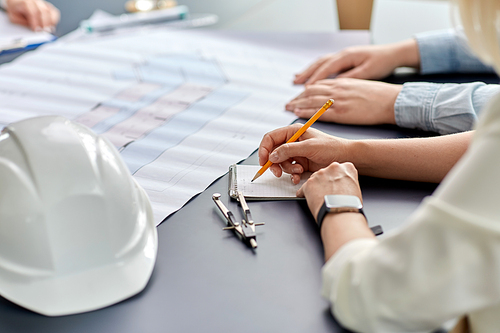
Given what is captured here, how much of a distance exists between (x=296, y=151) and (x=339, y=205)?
0.18 m

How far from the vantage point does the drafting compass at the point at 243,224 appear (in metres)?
0.64

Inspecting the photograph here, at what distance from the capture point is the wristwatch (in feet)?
2.04

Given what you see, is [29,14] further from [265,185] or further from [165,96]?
[265,185]

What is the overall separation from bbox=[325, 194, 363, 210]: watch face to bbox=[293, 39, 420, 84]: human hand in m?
0.67

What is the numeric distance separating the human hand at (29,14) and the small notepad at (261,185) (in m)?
1.30

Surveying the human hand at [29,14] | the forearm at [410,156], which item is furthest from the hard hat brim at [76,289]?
the human hand at [29,14]

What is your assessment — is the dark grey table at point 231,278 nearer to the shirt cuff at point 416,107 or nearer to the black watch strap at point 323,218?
the black watch strap at point 323,218

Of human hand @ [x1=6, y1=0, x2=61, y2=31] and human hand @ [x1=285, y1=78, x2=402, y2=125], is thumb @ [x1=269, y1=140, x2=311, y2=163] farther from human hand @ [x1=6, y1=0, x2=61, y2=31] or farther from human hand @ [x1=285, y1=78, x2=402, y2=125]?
human hand @ [x1=6, y1=0, x2=61, y2=31]

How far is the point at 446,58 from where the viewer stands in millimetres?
1277

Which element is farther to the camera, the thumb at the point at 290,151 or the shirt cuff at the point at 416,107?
the shirt cuff at the point at 416,107

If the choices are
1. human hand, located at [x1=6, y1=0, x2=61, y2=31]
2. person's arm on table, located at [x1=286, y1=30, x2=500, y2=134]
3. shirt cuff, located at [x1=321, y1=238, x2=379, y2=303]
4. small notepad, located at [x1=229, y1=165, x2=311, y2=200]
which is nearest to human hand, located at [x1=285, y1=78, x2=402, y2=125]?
person's arm on table, located at [x1=286, y1=30, x2=500, y2=134]

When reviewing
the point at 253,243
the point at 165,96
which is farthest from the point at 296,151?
the point at 165,96

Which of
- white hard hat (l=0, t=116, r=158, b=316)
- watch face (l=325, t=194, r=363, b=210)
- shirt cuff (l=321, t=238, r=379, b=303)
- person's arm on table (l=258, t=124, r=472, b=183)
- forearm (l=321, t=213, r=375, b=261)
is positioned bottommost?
person's arm on table (l=258, t=124, r=472, b=183)

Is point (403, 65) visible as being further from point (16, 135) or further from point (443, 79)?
point (16, 135)
